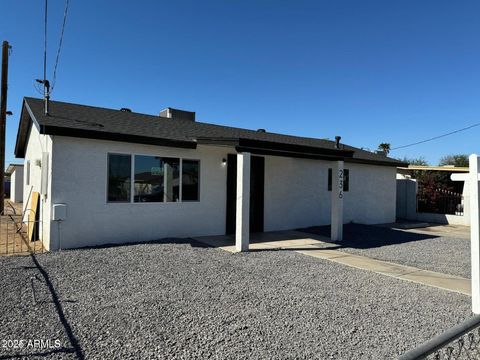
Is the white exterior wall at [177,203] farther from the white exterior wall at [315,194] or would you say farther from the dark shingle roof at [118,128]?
the dark shingle roof at [118,128]

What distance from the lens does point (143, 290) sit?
5230mm

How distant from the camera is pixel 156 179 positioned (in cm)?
942

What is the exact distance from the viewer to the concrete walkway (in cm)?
637

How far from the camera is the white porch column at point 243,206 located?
27.5ft

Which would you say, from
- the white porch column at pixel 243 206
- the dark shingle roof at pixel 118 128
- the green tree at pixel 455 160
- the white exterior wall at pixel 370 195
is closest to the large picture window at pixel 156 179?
the dark shingle roof at pixel 118 128

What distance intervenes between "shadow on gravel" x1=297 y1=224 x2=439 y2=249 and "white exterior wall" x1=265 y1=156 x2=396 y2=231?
0.70 meters

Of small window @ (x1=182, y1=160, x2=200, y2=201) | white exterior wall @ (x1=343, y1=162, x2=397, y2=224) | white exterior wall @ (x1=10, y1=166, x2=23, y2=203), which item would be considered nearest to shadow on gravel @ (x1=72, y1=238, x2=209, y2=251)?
small window @ (x1=182, y1=160, x2=200, y2=201)

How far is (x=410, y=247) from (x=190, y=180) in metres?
6.74

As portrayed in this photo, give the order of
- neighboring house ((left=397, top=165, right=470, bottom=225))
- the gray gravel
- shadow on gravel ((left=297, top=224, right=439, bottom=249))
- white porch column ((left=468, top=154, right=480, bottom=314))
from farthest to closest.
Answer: neighboring house ((left=397, top=165, right=470, bottom=225)) < shadow on gravel ((left=297, top=224, right=439, bottom=249)) < white porch column ((left=468, top=154, right=480, bottom=314)) < the gray gravel

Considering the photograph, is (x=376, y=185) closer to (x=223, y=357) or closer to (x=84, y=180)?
(x=84, y=180)

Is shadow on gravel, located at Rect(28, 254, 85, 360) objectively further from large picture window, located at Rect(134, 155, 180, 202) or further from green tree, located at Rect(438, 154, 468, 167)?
green tree, located at Rect(438, 154, 468, 167)

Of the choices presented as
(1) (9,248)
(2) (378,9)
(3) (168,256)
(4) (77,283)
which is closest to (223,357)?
(4) (77,283)

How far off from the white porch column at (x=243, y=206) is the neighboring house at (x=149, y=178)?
0.04 m

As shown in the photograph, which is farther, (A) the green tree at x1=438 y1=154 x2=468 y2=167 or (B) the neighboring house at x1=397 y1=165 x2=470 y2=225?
(A) the green tree at x1=438 y1=154 x2=468 y2=167
